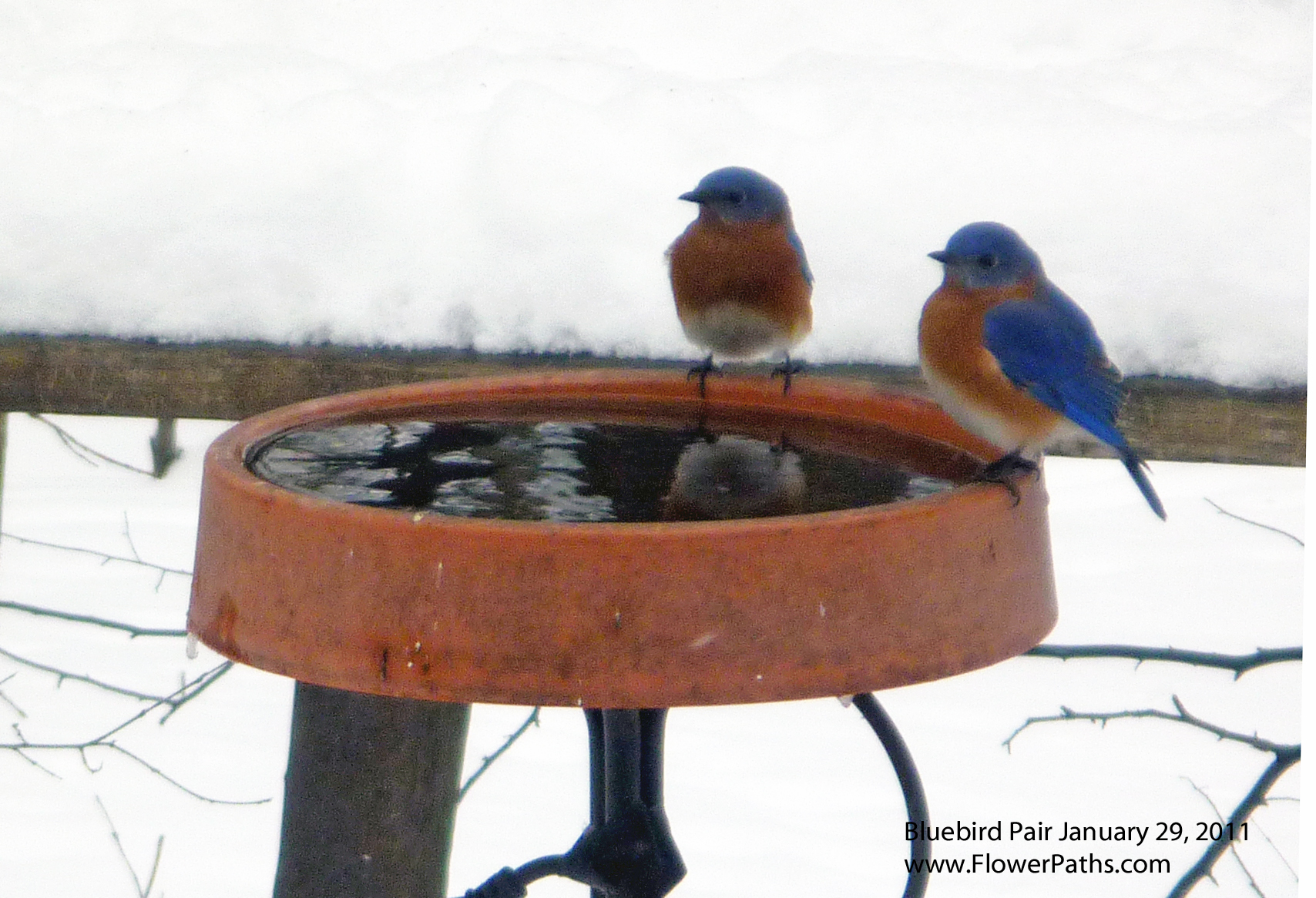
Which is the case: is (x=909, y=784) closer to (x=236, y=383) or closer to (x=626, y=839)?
(x=626, y=839)

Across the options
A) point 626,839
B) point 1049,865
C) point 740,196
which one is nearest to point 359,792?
point 626,839

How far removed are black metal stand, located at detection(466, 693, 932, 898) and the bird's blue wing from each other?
502 mm

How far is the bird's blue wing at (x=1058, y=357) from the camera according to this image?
1.76 metres

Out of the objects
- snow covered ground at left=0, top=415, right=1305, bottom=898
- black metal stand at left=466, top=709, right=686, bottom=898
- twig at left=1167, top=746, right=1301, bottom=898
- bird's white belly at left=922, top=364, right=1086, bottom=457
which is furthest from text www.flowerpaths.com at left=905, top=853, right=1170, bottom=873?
black metal stand at left=466, top=709, right=686, bottom=898

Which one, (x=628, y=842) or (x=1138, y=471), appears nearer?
(x=628, y=842)

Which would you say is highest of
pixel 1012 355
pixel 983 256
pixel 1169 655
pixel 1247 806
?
pixel 983 256

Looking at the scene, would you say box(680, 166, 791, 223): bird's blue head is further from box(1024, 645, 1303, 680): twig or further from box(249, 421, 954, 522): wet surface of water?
box(1024, 645, 1303, 680): twig

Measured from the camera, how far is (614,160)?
2.64 metres

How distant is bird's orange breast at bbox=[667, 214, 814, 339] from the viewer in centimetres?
220

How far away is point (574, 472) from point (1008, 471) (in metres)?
0.41

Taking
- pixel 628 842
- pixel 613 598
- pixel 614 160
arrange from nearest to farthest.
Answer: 1. pixel 613 598
2. pixel 628 842
3. pixel 614 160

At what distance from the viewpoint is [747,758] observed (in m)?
3.14

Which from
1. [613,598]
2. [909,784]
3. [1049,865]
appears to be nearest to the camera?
[613,598]

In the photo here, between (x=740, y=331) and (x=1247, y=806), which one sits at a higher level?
(x=740, y=331)
